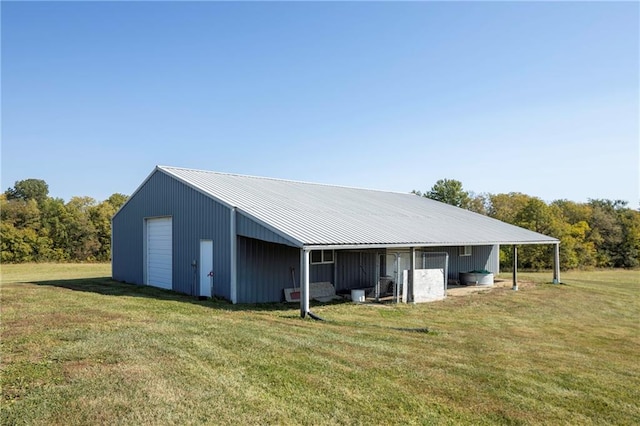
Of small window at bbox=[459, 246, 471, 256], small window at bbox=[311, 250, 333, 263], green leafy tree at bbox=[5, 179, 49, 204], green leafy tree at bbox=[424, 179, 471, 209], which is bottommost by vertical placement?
small window at bbox=[459, 246, 471, 256]

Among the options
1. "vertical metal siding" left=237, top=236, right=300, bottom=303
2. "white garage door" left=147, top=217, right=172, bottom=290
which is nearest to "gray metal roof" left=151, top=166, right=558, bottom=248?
"vertical metal siding" left=237, top=236, right=300, bottom=303

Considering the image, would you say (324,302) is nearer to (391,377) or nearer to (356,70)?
(391,377)

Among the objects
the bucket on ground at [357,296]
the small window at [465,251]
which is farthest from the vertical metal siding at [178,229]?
the small window at [465,251]

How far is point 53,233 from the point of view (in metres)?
40.9

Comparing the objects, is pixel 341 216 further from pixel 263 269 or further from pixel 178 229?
pixel 178 229

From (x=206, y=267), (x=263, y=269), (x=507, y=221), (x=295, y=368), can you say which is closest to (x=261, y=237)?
(x=263, y=269)

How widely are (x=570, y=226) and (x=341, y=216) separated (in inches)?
1244

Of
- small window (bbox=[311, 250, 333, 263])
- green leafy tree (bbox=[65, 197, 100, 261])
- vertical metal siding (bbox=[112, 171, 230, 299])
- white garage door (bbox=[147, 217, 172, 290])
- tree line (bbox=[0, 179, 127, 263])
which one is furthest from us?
green leafy tree (bbox=[65, 197, 100, 261])

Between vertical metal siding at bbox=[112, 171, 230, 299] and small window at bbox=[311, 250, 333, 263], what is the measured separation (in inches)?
130

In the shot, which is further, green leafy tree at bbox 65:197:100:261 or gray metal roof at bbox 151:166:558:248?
green leafy tree at bbox 65:197:100:261

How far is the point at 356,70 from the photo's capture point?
17594 mm

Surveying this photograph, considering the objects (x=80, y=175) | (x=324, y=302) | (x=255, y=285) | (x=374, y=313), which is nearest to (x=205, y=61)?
(x=255, y=285)

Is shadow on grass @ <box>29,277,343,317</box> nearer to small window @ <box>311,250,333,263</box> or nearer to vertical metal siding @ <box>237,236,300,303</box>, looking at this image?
vertical metal siding @ <box>237,236,300,303</box>

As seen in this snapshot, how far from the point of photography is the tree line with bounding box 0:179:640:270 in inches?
1410
